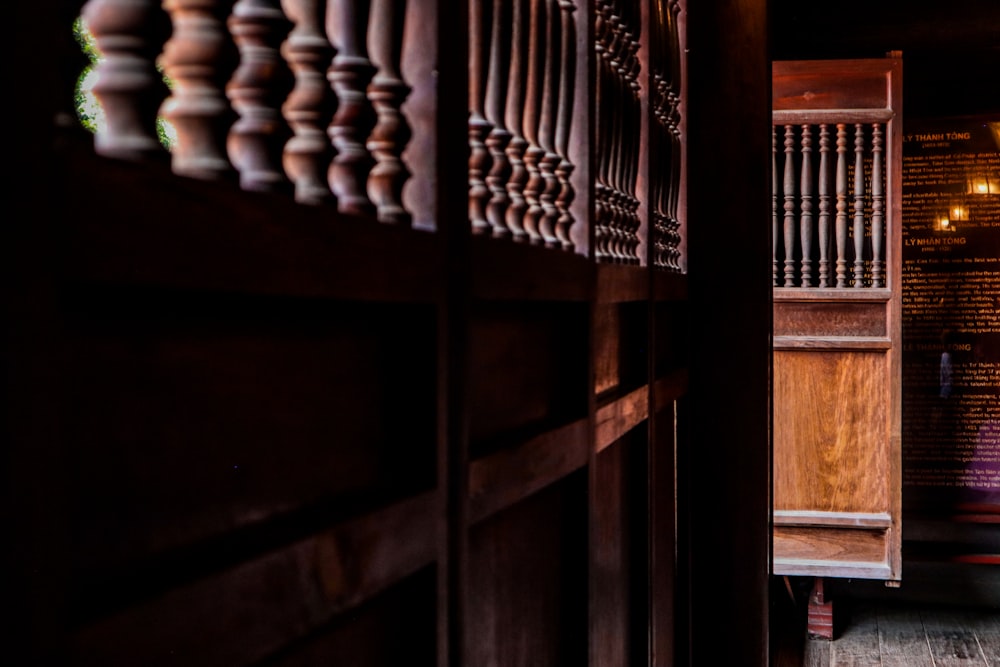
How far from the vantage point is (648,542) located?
2133 mm

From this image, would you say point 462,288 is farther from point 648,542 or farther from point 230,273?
point 648,542

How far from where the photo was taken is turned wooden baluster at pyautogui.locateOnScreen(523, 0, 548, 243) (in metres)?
1.35

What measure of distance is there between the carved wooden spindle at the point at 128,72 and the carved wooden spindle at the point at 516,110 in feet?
2.34

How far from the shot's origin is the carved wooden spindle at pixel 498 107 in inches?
47.9

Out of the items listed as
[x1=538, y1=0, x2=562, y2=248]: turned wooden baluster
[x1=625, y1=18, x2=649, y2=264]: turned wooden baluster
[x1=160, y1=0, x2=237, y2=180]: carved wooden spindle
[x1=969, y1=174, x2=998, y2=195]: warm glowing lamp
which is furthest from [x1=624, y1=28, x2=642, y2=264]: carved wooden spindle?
[x1=969, y1=174, x2=998, y2=195]: warm glowing lamp

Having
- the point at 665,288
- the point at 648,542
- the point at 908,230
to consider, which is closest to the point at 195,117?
the point at 648,542

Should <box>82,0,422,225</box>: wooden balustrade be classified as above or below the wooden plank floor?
above

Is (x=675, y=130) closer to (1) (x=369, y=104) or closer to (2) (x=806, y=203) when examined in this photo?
(1) (x=369, y=104)

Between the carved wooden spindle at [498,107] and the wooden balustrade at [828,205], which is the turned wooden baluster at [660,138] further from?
the wooden balustrade at [828,205]

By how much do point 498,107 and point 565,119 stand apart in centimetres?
31

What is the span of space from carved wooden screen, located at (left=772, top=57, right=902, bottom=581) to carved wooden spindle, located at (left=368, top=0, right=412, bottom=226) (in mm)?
3784

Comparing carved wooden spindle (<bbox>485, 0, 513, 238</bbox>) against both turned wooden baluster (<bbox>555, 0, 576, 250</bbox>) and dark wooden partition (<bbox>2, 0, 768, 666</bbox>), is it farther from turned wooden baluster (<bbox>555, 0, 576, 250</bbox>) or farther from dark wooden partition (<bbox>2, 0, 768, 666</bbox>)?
turned wooden baluster (<bbox>555, 0, 576, 250</bbox>)

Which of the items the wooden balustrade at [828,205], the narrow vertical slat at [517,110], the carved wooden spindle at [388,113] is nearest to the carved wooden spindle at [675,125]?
the narrow vertical slat at [517,110]

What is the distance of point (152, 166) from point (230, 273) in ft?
0.33
